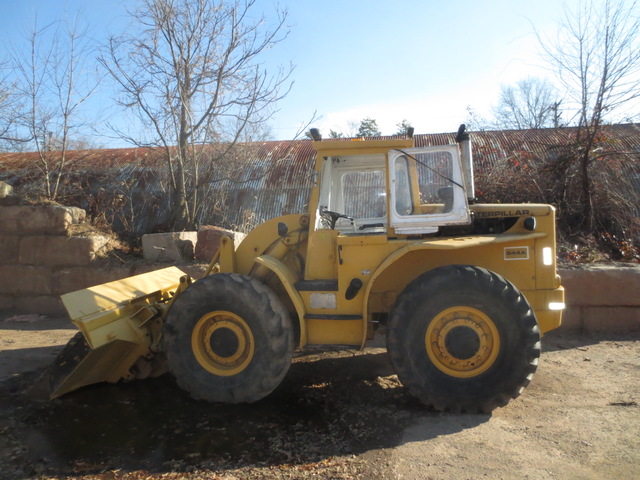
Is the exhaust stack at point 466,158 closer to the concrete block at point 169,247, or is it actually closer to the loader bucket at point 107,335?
the loader bucket at point 107,335

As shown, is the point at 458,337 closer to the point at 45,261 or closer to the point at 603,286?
the point at 603,286

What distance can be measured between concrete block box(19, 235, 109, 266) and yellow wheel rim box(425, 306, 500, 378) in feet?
20.6

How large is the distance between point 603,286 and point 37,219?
29.0ft

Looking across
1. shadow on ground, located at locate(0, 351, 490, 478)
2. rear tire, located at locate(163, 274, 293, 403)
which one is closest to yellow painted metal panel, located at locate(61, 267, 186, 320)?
rear tire, located at locate(163, 274, 293, 403)

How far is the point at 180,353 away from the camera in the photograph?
424 centimetres

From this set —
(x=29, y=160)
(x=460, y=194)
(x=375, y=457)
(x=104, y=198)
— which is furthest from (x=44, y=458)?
(x=29, y=160)

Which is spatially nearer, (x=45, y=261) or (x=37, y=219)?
(x=45, y=261)

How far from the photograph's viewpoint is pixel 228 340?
424 centimetres

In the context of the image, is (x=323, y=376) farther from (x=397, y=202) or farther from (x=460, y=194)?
(x=460, y=194)

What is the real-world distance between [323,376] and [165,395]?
5.07ft

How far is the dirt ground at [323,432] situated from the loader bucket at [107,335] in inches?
7.8

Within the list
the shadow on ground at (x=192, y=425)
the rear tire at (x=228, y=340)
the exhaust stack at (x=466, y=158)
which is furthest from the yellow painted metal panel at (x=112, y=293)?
the exhaust stack at (x=466, y=158)

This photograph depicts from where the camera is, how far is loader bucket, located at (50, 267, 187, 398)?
420cm

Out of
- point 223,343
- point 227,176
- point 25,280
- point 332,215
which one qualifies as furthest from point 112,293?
point 227,176
